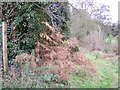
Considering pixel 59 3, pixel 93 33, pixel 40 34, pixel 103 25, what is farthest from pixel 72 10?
pixel 103 25

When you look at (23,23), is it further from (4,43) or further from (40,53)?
(40,53)

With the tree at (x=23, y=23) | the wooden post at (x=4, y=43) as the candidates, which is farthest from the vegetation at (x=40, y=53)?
the wooden post at (x=4, y=43)

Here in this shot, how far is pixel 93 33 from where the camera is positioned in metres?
8.84

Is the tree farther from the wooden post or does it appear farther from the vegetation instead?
the wooden post

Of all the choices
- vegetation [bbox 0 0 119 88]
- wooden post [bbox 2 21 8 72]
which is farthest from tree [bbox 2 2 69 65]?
wooden post [bbox 2 21 8 72]

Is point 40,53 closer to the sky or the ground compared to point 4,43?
closer to the ground

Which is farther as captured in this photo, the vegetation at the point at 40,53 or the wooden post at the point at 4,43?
the wooden post at the point at 4,43

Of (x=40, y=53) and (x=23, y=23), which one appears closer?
(x=23, y=23)

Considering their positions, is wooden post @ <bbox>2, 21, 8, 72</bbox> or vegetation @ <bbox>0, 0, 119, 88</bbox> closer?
vegetation @ <bbox>0, 0, 119, 88</bbox>

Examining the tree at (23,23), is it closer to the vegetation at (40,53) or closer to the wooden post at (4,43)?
the vegetation at (40,53)

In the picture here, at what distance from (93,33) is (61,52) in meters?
6.11

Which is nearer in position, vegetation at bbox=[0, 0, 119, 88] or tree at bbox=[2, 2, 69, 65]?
vegetation at bbox=[0, 0, 119, 88]

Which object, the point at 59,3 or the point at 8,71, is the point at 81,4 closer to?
the point at 59,3

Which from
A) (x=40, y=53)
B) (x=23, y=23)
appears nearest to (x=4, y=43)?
(x=23, y=23)
